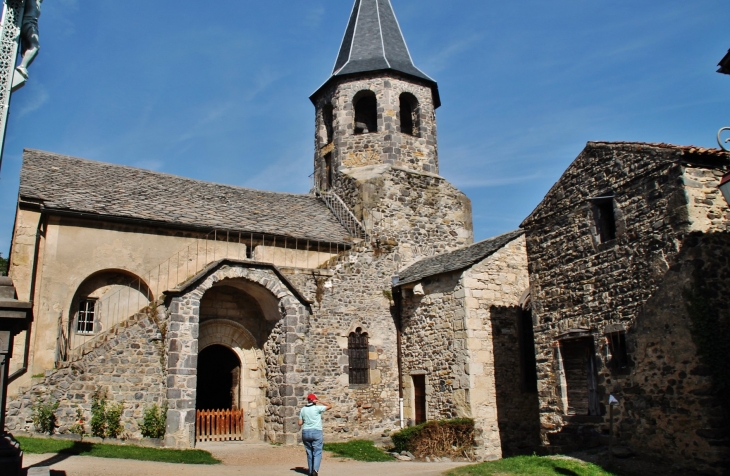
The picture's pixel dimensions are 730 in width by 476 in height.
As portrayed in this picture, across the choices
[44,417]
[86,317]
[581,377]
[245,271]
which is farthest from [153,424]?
[581,377]

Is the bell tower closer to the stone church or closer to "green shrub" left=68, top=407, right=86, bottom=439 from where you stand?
the stone church

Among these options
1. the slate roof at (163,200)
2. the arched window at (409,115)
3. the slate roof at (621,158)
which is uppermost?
the arched window at (409,115)

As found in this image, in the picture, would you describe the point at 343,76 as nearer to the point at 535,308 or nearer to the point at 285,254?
the point at 285,254

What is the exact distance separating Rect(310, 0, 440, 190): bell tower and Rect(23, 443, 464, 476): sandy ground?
10.6 meters

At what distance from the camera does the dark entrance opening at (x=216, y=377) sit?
58.8 ft

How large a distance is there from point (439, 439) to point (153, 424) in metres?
6.66

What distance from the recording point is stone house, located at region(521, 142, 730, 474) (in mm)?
9859

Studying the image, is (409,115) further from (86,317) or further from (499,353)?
(86,317)

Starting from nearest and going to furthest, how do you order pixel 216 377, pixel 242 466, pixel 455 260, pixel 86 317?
pixel 242 466 → pixel 86 317 → pixel 455 260 → pixel 216 377

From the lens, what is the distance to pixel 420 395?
17.9 meters

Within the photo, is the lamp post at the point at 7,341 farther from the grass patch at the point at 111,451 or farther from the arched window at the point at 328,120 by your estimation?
the arched window at the point at 328,120

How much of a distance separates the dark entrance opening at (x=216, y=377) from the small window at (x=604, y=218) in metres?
10.6

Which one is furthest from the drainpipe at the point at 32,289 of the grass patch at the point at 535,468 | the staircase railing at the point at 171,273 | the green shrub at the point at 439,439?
the grass patch at the point at 535,468

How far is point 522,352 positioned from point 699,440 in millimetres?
6940
